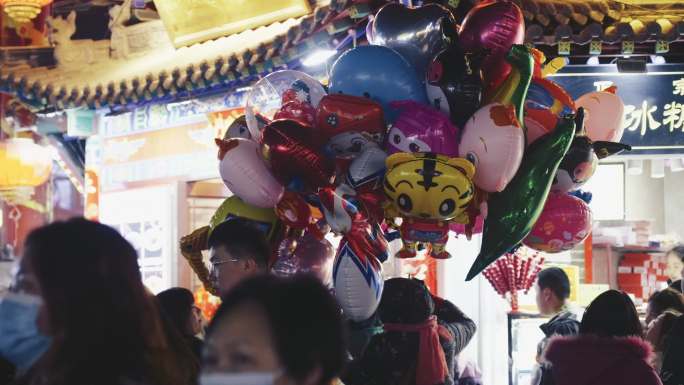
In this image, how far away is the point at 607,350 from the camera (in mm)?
4867

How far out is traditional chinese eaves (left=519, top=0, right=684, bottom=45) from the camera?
25.1 feet

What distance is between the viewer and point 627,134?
8234mm

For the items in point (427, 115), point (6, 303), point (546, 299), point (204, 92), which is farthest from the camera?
point (204, 92)

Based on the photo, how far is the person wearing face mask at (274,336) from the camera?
7.89 ft

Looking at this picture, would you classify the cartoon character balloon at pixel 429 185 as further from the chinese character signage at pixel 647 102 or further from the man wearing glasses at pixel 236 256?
the chinese character signage at pixel 647 102

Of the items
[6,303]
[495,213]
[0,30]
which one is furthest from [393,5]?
[0,30]

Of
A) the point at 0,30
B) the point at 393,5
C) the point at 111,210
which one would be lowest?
the point at 111,210

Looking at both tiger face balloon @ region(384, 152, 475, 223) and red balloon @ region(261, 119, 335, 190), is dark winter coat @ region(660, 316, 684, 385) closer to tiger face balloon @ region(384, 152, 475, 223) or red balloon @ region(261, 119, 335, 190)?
tiger face balloon @ region(384, 152, 475, 223)

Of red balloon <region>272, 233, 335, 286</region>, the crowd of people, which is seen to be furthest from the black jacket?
the crowd of people

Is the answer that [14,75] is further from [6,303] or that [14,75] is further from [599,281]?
[6,303]

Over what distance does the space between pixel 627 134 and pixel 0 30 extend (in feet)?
28.2

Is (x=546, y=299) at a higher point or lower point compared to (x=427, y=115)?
lower

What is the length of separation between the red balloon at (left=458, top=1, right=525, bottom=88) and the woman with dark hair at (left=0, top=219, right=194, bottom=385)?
280cm

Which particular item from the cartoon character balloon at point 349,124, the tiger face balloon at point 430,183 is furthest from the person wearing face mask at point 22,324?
the cartoon character balloon at point 349,124
